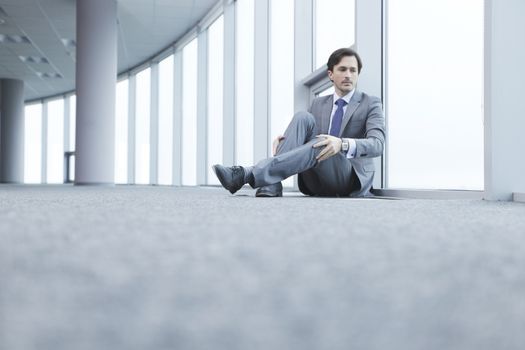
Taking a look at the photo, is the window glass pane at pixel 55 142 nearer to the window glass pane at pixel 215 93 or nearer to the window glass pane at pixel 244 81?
the window glass pane at pixel 215 93

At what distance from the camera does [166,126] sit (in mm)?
10266

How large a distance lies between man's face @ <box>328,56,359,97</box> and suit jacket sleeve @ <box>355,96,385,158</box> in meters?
0.15

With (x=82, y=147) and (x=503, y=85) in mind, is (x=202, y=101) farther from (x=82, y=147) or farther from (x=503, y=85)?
(x=503, y=85)

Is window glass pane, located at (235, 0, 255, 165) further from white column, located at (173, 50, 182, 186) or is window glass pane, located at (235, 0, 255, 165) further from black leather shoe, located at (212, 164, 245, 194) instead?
black leather shoe, located at (212, 164, 245, 194)

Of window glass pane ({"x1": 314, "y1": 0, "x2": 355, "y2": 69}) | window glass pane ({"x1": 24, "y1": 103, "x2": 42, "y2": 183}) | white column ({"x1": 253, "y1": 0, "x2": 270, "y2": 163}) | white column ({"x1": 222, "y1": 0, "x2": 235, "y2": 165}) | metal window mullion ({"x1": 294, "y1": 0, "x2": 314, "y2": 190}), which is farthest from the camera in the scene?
window glass pane ({"x1": 24, "y1": 103, "x2": 42, "y2": 183})

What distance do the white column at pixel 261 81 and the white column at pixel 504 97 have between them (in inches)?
154

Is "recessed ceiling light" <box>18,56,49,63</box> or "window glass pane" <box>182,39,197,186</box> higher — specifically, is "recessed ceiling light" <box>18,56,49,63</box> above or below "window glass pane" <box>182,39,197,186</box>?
above

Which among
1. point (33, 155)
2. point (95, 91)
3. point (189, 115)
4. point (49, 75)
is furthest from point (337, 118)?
point (33, 155)

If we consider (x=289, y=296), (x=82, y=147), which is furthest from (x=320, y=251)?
(x=82, y=147)

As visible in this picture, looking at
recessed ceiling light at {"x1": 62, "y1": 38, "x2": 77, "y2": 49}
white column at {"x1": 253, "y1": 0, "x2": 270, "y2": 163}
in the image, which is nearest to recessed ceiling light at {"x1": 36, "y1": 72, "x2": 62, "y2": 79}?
recessed ceiling light at {"x1": 62, "y1": 38, "x2": 77, "y2": 49}

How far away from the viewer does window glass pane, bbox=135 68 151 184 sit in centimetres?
1109

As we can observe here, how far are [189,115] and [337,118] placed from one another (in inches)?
253

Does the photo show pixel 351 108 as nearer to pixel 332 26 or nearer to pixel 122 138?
pixel 332 26

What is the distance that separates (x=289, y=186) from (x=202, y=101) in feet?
10.7
